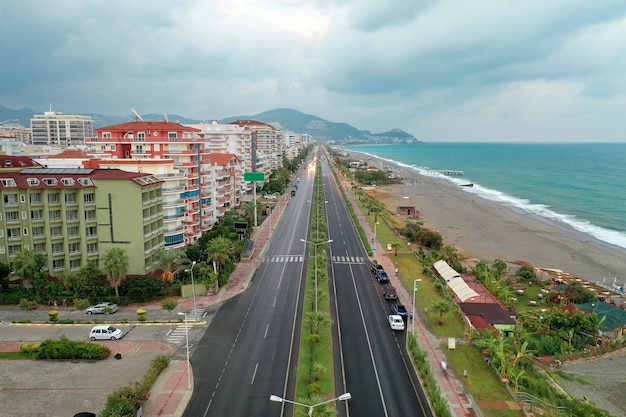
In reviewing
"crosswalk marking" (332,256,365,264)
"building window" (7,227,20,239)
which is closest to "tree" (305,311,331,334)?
"crosswalk marking" (332,256,365,264)

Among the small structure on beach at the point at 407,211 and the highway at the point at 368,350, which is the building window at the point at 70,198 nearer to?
the highway at the point at 368,350

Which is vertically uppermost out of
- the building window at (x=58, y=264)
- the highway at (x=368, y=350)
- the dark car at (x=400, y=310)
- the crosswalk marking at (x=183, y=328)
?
the building window at (x=58, y=264)

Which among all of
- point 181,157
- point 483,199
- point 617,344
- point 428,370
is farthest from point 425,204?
point 428,370

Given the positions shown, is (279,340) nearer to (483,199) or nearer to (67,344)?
(67,344)

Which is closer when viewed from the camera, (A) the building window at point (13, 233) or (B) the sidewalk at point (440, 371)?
(B) the sidewalk at point (440, 371)

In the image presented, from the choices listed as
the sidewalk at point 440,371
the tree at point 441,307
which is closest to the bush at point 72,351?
the sidewalk at point 440,371

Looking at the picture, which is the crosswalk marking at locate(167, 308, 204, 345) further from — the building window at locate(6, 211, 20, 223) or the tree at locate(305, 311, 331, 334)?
the building window at locate(6, 211, 20, 223)

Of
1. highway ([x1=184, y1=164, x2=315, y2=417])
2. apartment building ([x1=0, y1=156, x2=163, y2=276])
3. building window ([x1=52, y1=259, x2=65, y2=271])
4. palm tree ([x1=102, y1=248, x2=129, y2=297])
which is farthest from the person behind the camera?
building window ([x1=52, y1=259, x2=65, y2=271])
